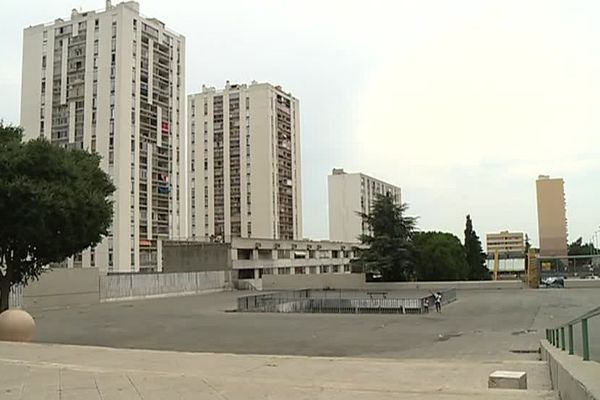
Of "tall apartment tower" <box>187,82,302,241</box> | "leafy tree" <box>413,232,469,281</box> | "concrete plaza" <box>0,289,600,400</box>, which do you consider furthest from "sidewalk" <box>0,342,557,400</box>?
"tall apartment tower" <box>187,82,302,241</box>

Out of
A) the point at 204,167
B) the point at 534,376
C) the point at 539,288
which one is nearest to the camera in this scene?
the point at 534,376

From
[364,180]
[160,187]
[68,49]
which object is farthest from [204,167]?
[364,180]

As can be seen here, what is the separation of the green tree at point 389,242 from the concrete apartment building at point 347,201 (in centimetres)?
6042

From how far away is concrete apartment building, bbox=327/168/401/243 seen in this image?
119 m

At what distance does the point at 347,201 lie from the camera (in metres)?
120

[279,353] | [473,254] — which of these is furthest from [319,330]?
[473,254]

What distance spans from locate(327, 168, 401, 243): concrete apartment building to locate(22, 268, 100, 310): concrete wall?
8270 centimetres

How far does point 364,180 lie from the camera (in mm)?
120375

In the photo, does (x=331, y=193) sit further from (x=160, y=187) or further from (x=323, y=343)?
(x=323, y=343)

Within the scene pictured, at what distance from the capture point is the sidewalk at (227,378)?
633cm

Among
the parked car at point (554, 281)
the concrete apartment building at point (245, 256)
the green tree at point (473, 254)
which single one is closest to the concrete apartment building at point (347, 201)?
the concrete apartment building at point (245, 256)

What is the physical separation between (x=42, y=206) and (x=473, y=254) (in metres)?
61.0

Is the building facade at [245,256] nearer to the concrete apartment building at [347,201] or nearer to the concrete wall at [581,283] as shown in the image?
the concrete wall at [581,283]

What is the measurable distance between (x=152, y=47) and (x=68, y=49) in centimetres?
955
